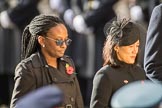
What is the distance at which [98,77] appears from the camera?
4934mm

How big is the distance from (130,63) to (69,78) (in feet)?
1.31

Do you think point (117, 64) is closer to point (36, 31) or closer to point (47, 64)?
point (47, 64)

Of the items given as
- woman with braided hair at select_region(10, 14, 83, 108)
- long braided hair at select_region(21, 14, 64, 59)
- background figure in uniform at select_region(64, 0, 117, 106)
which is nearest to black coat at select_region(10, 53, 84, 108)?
woman with braided hair at select_region(10, 14, 83, 108)

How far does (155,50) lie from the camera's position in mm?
5020

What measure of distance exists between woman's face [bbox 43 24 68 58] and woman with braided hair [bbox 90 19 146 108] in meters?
0.28

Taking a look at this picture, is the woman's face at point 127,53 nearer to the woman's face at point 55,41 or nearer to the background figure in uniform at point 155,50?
the background figure in uniform at point 155,50

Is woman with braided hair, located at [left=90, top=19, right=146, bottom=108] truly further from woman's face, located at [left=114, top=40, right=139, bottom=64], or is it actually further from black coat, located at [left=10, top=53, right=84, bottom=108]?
black coat, located at [left=10, top=53, right=84, bottom=108]

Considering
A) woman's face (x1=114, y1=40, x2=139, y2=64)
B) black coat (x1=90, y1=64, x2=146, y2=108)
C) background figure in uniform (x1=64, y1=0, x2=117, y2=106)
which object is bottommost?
background figure in uniform (x1=64, y1=0, x2=117, y2=106)

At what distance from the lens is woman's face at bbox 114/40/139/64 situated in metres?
4.99

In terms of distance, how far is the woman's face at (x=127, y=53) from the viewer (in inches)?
197

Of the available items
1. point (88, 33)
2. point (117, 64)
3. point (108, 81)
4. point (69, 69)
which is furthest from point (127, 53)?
point (88, 33)

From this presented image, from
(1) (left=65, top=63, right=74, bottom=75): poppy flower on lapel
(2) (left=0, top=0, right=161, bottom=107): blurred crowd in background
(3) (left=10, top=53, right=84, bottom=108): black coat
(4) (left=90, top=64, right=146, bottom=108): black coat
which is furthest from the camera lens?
(2) (left=0, top=0, right=161, bottom=107): blurred crowd in background

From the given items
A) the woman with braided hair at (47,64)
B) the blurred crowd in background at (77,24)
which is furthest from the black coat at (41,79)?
the blurred crowd in background at (77,24)

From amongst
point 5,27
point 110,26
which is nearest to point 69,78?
point 110,26
